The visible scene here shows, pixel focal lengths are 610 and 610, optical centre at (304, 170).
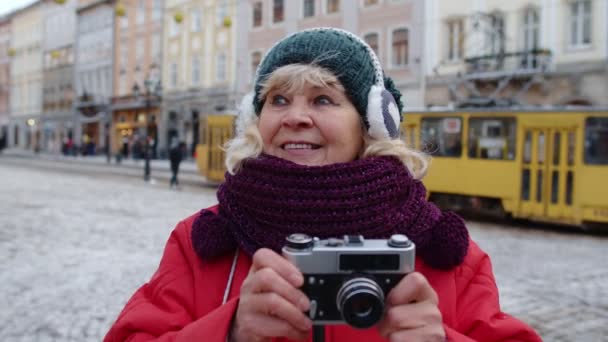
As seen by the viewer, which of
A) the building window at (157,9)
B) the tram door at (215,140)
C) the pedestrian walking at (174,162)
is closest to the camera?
the pedestrian walking at (174,162)

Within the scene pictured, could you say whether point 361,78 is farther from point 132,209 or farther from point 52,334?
point 132,209

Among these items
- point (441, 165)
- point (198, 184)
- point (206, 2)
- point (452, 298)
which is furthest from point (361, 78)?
point (206, 2)

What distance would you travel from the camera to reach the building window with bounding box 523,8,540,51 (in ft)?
74.5

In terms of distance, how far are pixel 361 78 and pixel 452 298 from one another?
688mm

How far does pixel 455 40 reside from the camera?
2505cm

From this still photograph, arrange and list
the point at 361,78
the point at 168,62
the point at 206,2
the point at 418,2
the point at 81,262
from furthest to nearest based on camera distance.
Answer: the point at 168,62 < the point at 206,2 < the point at 418,2 < the point at 81,262 < the point at 361,78

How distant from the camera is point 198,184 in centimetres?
2380

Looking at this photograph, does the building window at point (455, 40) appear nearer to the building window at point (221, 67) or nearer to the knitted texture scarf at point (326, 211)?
the building window at point (221, 67)

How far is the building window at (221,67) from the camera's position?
36625 millimetres

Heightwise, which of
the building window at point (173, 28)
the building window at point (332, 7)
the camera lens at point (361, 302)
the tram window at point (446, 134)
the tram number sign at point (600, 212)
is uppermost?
the building window at point (173, 28)

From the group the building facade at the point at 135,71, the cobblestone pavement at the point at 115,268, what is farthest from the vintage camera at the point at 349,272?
the building facade at the point at 135,71

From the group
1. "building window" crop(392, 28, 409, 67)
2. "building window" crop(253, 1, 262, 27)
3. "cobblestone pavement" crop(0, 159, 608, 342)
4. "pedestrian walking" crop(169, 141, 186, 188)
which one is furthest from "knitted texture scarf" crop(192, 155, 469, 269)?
"building window" crop(253, 1, 262, 27)

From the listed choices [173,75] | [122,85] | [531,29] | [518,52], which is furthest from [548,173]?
[122,85]

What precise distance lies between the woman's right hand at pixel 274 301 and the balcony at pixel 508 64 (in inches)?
893
